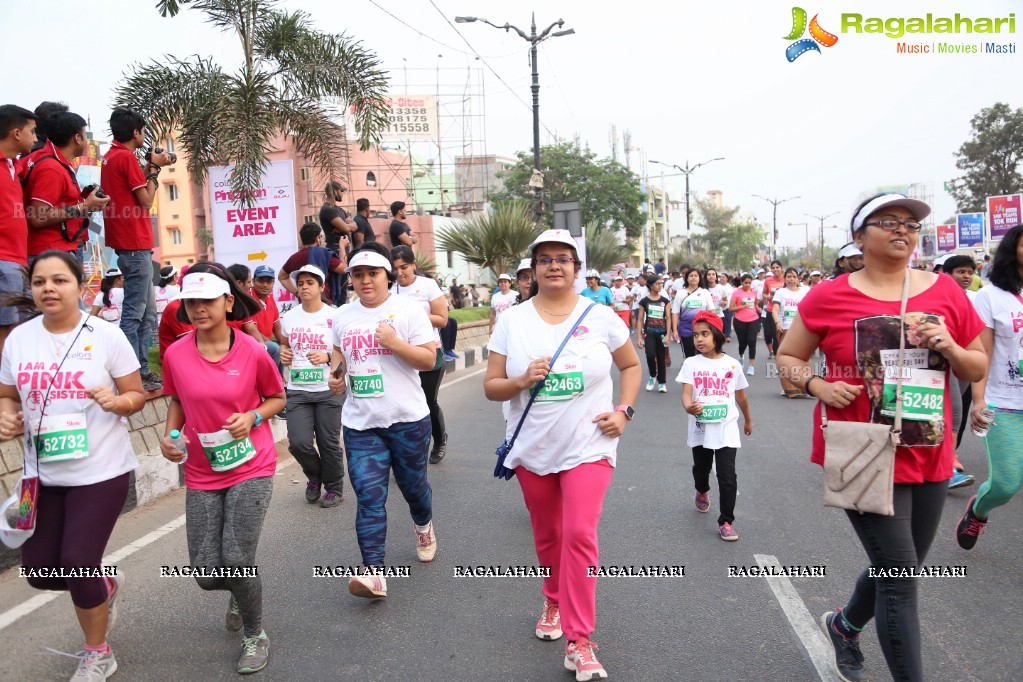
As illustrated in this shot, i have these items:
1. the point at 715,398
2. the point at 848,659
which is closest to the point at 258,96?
the point at 715,398

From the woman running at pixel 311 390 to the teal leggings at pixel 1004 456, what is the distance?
443 centimetres

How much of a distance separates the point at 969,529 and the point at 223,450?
4.28 metres

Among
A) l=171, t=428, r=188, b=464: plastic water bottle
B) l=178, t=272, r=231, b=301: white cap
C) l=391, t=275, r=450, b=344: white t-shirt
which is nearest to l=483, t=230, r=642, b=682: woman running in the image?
l=178, t=272, r=231, b=301: white cap

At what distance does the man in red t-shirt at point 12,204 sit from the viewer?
232 inches

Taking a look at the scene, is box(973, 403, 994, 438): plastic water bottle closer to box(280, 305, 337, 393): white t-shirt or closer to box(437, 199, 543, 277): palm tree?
box(280, 305, 337, 393): white t-shirt

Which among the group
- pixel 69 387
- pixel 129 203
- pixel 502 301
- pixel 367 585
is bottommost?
pixel 367 585

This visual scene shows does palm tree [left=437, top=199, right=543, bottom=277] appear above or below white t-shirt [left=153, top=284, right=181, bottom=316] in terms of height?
above

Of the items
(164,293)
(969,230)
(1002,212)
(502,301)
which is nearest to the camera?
(164,293)

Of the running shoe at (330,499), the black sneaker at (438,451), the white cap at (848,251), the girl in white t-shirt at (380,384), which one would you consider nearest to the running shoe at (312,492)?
the running shoe at (330,499)

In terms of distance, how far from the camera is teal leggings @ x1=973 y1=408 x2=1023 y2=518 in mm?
4789

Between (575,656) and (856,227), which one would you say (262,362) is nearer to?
(575,656)

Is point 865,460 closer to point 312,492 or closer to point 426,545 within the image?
point 426,545

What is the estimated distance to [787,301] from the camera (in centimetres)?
1262

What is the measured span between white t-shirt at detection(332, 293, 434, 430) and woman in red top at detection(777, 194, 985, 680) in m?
2.37
